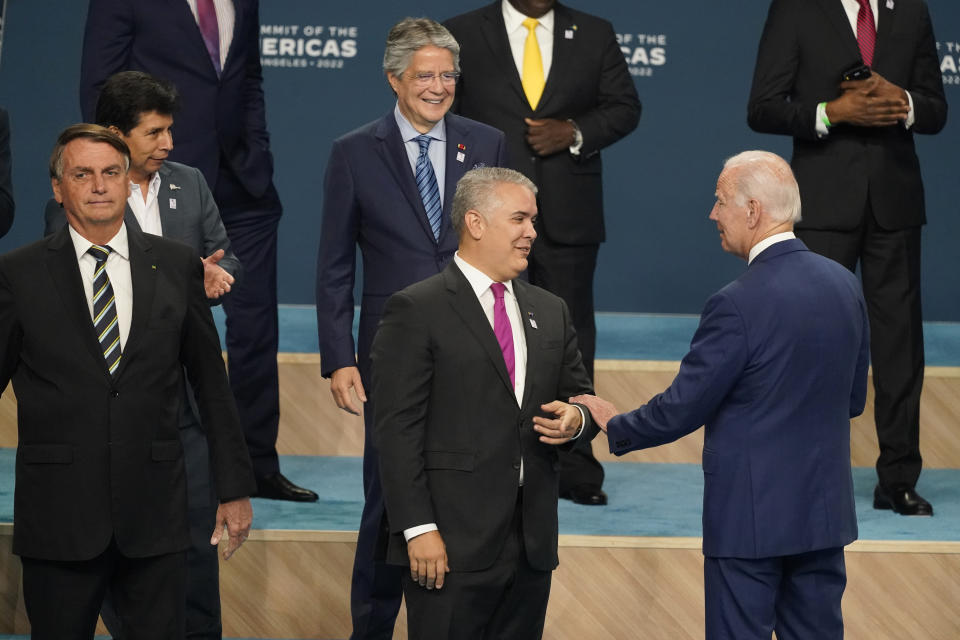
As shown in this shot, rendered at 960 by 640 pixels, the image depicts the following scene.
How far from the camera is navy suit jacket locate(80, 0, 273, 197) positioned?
4.16 m

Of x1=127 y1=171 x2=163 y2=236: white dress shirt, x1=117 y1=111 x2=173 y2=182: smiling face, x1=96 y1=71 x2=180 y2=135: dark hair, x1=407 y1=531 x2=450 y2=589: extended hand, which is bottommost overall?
x1=407 y1=531 x2=450 y2=589: extended hand

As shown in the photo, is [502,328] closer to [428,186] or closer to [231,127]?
[428,186]

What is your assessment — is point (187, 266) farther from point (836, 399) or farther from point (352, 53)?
point (352, 53)

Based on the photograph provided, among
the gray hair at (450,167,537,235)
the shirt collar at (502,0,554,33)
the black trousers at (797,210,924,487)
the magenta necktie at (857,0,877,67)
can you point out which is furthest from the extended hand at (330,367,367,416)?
the magenta necktie at (857,0,877,67)

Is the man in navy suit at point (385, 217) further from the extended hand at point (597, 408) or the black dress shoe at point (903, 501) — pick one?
the black dress shoe at point (903, 501)

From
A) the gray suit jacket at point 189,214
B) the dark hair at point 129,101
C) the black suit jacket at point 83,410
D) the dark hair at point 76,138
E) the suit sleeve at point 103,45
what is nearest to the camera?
the black suit jacket at point 83,410

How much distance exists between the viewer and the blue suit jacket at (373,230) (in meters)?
3.70

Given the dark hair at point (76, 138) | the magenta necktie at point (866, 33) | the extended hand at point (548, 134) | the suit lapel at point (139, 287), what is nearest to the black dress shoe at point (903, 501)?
the magenta necktie at point (866, 33)

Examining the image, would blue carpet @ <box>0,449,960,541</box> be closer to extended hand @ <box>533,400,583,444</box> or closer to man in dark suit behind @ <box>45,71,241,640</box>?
man in dark suit behind @ <box>45,71,241,640</box>

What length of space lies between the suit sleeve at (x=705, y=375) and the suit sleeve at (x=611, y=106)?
1.53 m

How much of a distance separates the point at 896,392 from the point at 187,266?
2550 millimetres

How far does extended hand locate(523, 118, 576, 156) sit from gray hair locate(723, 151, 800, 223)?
1.38 metres

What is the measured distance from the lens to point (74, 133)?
2854 mm

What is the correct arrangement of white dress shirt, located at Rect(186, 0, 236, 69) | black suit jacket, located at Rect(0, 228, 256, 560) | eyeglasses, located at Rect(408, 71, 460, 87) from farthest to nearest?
white dress shirt, located at Rect(186, 0, 236, 69)
eyeglasses, located at Rect(408, 71, 460, 87)
black suit jacket, located at Rect(0, 228, 256, 560)
